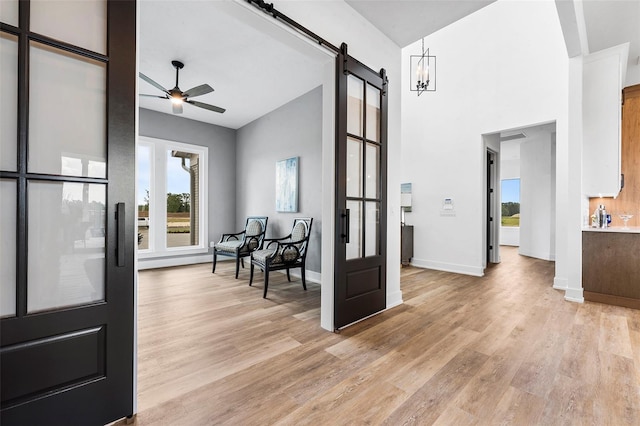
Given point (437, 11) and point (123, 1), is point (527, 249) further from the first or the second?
point (123, 1)

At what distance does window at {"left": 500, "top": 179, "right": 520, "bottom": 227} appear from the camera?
9.34 meters

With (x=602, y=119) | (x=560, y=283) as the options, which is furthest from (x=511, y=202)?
(x=602, y=119)

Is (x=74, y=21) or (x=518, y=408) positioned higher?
(x=74, y=21)

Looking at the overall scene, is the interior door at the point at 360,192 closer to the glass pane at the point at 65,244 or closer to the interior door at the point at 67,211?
the interior door at the point at 67,211

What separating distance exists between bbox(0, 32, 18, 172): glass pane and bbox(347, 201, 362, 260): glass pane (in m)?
2.25

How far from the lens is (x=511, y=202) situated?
31.0 ft

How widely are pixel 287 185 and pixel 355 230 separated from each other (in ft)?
8.17

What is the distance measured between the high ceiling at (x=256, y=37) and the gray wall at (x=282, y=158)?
1.53 feet

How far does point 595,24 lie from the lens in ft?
10.5

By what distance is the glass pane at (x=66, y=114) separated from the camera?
1.23 m

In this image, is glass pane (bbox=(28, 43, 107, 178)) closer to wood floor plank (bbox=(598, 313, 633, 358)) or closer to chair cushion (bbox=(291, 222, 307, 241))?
chair cushion (bbox=(291, 222, 307, 241))

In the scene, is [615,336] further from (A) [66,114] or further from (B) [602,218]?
(A) [66,114]

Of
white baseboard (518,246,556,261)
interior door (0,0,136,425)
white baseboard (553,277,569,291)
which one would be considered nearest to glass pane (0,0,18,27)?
interior door (0,0,136,425)

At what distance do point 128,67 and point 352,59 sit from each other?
1.98 m
